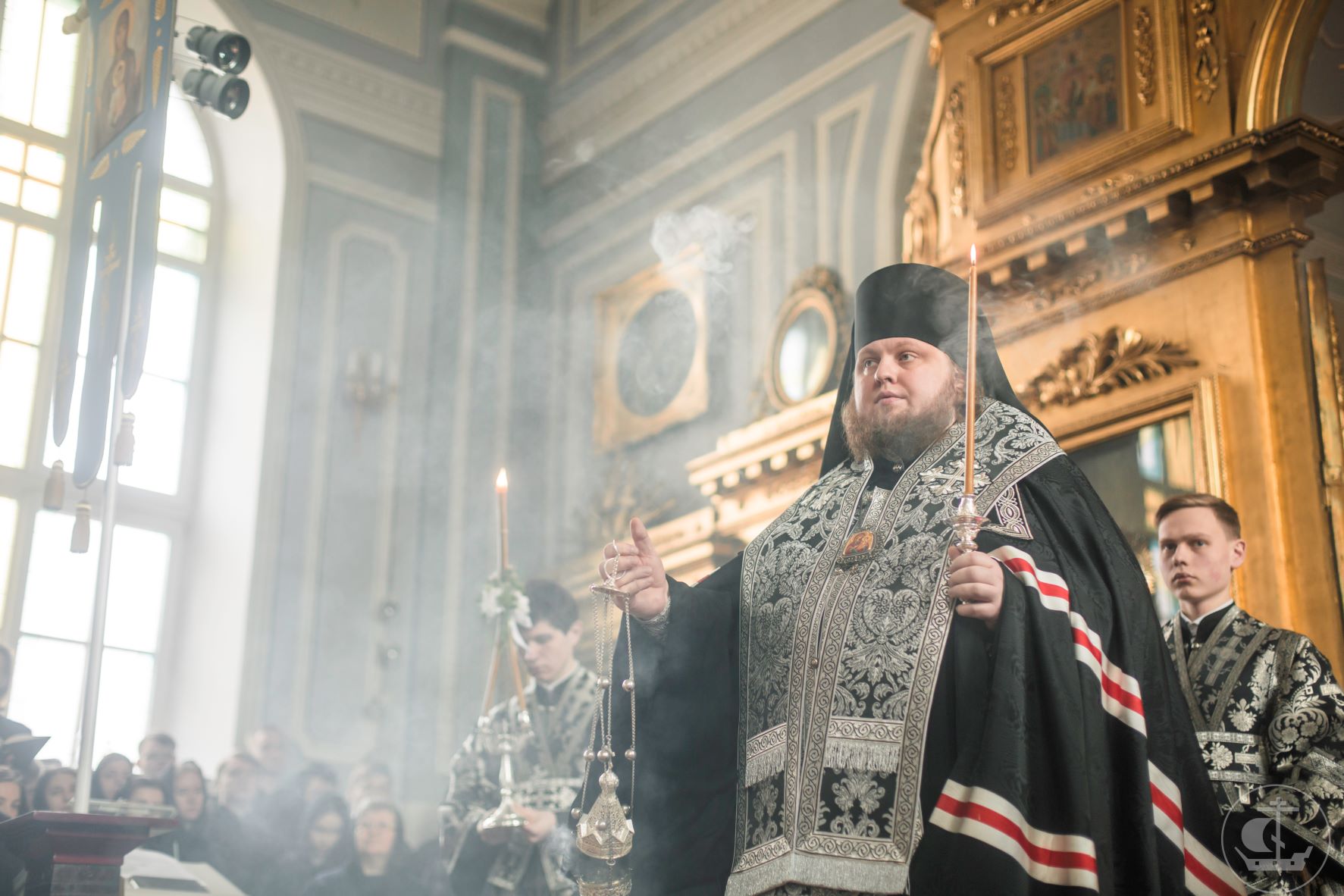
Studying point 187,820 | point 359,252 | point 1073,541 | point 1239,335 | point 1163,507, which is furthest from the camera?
point 359,252

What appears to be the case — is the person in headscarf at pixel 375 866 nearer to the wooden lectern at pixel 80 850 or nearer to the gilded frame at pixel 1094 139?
the wooden lectern at pixel 80 850

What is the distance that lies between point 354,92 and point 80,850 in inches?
315

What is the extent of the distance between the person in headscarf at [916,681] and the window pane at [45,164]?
27.0 feet

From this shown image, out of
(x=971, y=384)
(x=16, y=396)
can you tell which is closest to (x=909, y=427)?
(x=971, y=384)

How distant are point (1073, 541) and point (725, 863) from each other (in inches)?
37.7

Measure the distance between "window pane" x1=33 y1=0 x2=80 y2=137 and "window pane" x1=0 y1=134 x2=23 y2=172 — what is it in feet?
0.66

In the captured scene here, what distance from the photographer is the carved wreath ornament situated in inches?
216

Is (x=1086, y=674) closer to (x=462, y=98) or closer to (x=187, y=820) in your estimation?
(x=187, y=820)

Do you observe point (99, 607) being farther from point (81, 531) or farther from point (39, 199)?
point (39, 199)

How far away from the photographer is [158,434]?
10.5 metres

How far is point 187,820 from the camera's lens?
277 inches

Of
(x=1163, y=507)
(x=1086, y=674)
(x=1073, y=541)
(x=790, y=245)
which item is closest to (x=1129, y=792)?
(x=1086, y=674)

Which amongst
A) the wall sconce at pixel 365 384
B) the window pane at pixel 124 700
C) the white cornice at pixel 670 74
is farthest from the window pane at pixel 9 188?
the white cornice at pixel 670 74

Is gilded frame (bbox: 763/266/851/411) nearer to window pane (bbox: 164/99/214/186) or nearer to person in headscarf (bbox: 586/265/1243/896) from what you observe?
window pane (bbox: 164/99/214/186)
